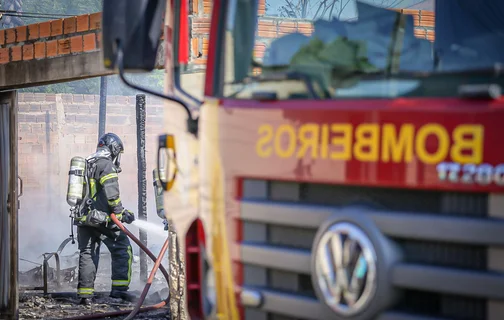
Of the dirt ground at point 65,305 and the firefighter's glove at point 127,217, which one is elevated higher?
the firefighter's glove at point 127,217

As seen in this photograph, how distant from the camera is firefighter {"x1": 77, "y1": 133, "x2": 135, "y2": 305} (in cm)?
998

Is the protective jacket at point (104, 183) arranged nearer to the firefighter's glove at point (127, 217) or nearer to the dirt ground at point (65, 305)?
the firefighter's glove at point (127, 217)

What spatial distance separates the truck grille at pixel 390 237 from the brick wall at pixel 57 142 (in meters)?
16.7

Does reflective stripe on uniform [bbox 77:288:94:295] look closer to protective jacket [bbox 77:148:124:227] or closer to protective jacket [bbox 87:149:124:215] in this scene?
protective jacket [bbox 77:148:124:227]

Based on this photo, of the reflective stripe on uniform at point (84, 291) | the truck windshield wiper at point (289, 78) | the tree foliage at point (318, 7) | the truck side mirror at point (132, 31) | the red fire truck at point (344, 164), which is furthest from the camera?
the reflective stripe on uniform at point (84, 291)

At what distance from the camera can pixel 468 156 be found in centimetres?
233

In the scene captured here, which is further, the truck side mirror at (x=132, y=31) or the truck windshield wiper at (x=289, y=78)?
the truck side mirror at (x=132, y=31)

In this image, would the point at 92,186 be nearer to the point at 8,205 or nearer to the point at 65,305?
the point at 65,305

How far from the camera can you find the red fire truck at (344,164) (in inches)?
94.0

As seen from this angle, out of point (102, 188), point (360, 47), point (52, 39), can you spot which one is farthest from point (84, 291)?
point (360, 47)

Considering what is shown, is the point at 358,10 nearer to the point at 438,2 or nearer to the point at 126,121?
the point at 438,2

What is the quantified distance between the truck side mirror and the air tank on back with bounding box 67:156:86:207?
22.8 ft

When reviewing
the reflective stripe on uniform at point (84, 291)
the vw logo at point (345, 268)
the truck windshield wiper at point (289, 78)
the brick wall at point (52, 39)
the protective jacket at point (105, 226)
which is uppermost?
the brick wall at point (52, 39)

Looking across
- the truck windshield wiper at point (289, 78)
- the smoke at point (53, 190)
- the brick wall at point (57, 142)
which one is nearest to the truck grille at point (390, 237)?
the truck windshield wiper at point (289, 78)
